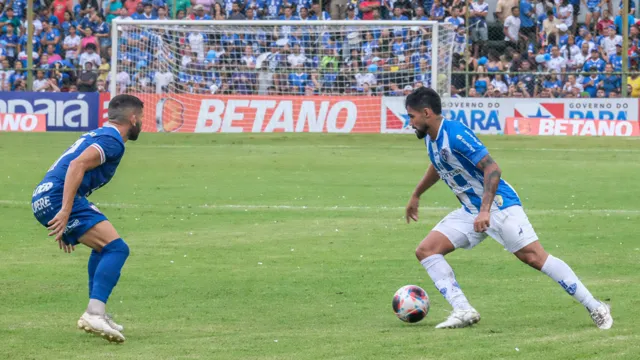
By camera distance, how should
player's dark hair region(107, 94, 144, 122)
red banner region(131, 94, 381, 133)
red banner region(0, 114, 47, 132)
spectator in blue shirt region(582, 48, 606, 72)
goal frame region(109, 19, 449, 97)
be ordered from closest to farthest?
1. player's dark hair region(107, 94, 144, 122)
2. goal frame region(109, 19, 449, 97)
3. red banner region(131, 94, 381, 133)
4. red banner region(0, 114, 47, 132)
5. spectator in blue shirt region(582, 48, 606, 72)

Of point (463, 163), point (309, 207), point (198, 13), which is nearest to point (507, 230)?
point (463, 163)

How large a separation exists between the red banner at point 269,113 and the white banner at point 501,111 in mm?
491

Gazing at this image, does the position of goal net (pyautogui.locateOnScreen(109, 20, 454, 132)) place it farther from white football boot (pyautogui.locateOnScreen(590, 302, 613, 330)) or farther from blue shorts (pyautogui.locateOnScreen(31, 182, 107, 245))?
blue shorts (pyautogui.locateOnScreen(31, 182, 107, 245))

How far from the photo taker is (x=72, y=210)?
299 inches

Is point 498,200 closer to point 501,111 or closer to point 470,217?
point 470,217

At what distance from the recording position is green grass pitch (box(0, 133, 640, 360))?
7496 millimetres

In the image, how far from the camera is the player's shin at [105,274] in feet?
24.5

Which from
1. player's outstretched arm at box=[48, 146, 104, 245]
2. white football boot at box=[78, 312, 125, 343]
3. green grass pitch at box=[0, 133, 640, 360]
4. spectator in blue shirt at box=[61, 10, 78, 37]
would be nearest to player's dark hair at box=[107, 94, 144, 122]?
player's outstretched arm at box=[48, 146, 104, 245]

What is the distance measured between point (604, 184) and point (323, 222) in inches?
256

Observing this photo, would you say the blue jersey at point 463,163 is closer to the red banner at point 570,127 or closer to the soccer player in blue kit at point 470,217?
the soccer player in blue kit at point 470,217

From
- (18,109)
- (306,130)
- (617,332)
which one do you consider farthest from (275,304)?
(18,109)

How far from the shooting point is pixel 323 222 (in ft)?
47.4

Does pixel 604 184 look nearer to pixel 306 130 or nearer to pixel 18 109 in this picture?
pixel 306 130

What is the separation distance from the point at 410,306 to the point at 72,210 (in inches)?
101
